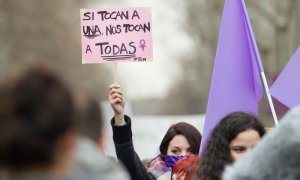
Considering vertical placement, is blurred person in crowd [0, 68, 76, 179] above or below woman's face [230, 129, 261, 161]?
above

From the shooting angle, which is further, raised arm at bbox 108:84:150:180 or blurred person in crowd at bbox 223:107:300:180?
raised arm at bbox 108:84:150:180

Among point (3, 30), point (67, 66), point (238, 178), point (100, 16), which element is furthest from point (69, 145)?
point (67, 66)

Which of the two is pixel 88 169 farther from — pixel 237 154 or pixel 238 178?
pixel 237 154

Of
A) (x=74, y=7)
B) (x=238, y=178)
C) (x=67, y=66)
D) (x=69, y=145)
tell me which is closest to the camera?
(x=69, y=145)

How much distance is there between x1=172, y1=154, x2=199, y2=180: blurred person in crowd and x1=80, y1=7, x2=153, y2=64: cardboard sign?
103cm

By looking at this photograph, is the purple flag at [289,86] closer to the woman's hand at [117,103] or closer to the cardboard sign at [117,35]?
the cardboard sign at [117,35]

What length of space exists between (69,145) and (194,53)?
43617 mm

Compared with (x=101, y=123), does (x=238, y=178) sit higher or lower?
lower

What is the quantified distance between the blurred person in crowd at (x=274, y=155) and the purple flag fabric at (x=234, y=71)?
7.03 feet

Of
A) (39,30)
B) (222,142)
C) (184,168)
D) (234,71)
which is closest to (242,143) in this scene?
(222,142)

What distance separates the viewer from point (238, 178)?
9.78ft

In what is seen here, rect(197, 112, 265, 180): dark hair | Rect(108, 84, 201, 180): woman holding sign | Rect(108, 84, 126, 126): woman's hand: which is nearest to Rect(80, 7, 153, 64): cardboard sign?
Rect(108, 84, 201, 180): woman holding sign

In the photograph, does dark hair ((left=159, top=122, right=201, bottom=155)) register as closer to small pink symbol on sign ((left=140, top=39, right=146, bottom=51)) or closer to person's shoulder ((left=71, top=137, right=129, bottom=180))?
small pink symbol on sign ((left=140, top=39, right=146, bottom=51))

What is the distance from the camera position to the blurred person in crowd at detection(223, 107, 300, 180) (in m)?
2.94
